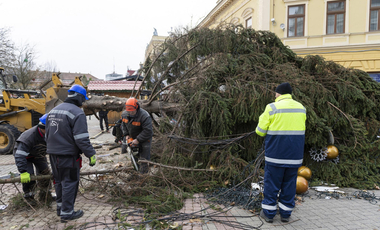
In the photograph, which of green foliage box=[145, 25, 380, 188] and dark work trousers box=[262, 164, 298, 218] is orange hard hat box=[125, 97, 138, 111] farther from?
dark work trousers box=[262, 164, 298, 218]

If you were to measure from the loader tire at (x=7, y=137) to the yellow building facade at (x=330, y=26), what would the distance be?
10686mm

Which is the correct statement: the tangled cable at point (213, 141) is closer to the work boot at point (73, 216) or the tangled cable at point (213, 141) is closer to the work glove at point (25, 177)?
the work boot at point (73, 216)

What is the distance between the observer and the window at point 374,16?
13539 mm

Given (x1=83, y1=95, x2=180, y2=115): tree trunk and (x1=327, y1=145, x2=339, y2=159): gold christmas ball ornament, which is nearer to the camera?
Result: (x1=327, y1=145, x2=339, y2=159): gold christmas ball ornament

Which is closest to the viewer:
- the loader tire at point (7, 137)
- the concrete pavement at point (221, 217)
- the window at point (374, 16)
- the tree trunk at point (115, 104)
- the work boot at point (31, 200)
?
the concrete pavement at point (221, 217)

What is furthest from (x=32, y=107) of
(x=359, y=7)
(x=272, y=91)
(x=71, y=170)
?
(x=359, y=7)

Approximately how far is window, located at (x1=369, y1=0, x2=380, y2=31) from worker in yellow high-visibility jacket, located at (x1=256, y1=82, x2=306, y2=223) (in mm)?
14792

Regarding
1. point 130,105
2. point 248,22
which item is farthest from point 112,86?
A: point 130,105

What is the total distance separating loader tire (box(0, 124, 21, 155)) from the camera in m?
7.75

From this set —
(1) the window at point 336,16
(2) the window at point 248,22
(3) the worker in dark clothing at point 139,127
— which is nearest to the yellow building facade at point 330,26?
(1) the window at point 336,16

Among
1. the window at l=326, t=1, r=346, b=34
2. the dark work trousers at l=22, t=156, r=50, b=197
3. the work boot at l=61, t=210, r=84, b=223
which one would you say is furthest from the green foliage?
the window at l=326, t=1, r=346, b=34

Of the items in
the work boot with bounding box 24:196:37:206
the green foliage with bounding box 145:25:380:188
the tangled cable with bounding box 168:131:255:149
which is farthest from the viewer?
the green foliage with bounding box 145:25:380:188

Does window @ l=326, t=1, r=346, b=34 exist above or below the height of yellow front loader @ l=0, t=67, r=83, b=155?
above

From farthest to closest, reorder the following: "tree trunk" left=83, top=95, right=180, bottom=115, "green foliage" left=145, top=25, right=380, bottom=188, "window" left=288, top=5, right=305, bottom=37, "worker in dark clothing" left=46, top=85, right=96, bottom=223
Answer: "window" left=288, top=5, right=305, bottom=37 → "tree trunk" left=83, top=95, right=180, bottom=115 → "green foliage" left=145, top=25, right=380, bottom=188 → "worker in dark clothing" left=46, top=85, right=96, bottom=223
